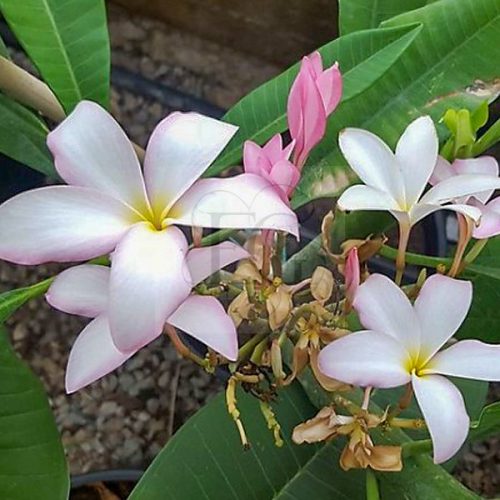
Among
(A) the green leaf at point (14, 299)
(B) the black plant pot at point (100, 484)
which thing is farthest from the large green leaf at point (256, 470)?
(B) the black plant pot at point (100, 484)

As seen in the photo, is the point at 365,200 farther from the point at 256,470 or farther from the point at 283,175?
the point at 256,470

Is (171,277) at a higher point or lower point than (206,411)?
higher

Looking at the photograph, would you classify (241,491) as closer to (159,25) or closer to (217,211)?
(217,211)

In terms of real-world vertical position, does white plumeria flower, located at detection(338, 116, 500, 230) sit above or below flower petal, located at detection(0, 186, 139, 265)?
below

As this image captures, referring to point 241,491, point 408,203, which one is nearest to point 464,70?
point 408,203

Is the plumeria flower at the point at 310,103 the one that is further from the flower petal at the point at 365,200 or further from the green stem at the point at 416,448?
the green stem at the point at 416,448

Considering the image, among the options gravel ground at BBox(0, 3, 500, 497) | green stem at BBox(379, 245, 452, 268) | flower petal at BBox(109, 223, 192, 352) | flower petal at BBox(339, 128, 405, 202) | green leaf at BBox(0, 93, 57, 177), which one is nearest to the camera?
flower petal at BBox(109, 223, 192, 352)

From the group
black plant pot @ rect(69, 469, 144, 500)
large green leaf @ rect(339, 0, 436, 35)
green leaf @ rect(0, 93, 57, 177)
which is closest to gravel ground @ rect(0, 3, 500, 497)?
black plant pot @ rect(69, 469, 144, 500)

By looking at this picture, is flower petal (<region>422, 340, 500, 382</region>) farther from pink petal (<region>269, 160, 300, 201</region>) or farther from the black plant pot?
the black plant pot
